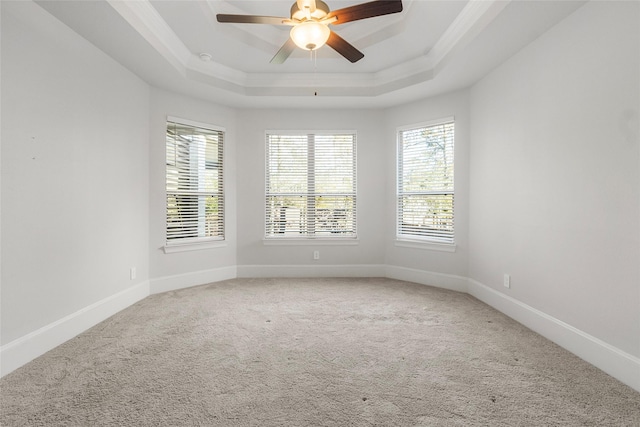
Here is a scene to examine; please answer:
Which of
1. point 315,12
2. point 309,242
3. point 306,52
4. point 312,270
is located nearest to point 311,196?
point 309,242

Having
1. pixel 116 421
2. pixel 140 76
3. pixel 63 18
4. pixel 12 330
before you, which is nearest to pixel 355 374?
pixel 116 421

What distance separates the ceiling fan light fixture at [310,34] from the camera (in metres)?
2.18

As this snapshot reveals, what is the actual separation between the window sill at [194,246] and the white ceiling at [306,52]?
2.06 meters

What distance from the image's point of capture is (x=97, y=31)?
2.59 m

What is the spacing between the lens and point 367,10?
206cm

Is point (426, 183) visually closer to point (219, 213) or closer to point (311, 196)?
point (311, 196)

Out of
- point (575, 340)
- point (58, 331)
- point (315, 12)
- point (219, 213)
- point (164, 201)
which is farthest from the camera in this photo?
point (219, 213)

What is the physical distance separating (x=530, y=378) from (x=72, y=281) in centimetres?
372

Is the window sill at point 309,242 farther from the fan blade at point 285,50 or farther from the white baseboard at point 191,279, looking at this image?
the fan blade at point 285,50

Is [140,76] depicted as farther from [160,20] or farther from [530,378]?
[530,378]

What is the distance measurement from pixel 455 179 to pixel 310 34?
273 centimetres

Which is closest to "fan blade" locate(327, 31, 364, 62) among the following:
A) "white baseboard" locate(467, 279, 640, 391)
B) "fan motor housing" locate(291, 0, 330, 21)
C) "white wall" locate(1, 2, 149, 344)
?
"fan motor housing" locate(291, 0, 330, 21)

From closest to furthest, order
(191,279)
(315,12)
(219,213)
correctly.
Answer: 1. (315,12)
2. (191,279)
3. (219,213)

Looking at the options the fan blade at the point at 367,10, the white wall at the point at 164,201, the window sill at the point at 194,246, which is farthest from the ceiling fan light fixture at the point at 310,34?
the window sill at the point at 194,246
